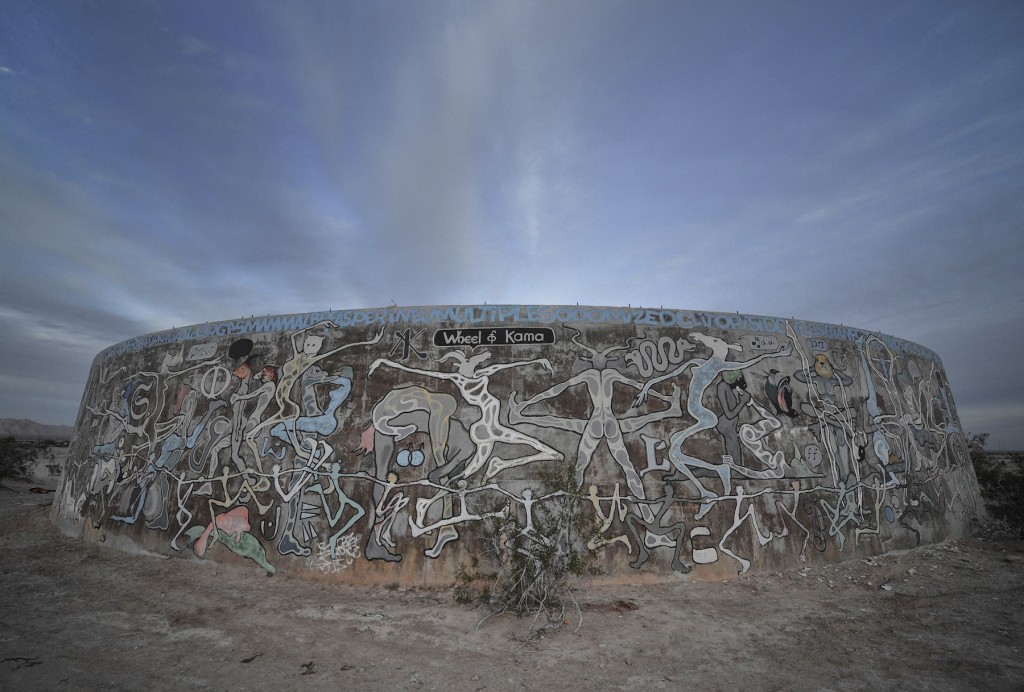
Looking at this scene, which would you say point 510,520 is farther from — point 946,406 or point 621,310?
point 946,406

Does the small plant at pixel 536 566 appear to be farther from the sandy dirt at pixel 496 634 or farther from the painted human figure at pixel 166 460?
the painted human figure at pixel 166 460

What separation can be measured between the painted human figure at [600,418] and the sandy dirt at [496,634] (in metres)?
2.26

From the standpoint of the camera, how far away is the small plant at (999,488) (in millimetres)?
12383

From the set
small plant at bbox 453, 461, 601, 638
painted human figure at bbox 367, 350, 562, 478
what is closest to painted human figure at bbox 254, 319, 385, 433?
painted human figure at bbox 367, 350, 562, 478

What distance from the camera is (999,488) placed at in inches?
559

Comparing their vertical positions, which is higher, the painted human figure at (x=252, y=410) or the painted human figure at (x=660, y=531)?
the painted human figure at (x=252, y=410)

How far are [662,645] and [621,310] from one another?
21.4 feet

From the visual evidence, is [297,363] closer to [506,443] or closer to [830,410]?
[506,443]

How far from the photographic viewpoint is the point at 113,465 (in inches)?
446

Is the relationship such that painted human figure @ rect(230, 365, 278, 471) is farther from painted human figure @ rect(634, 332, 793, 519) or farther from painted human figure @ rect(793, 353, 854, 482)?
painted human figure @ rect(793, 353, 854, 482)

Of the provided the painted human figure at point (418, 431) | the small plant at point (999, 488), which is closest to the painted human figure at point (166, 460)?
the painted human figure at point (418, 431)

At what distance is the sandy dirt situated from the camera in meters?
5.24

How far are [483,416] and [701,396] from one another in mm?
4894

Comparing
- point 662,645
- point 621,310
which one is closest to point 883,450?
point 621,310
